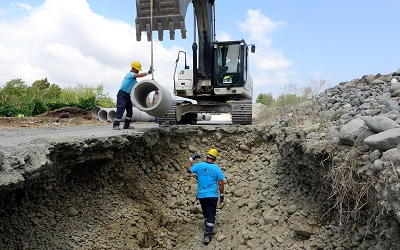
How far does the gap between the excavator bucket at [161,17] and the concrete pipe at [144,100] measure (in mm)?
1133

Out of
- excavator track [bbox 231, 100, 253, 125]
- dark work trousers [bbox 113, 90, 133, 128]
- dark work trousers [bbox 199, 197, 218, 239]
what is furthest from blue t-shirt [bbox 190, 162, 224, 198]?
excavator track [bbox 231, 100, 253, 125]

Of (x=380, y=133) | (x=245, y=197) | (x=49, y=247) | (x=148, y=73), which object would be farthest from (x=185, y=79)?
(x=380, y=133)

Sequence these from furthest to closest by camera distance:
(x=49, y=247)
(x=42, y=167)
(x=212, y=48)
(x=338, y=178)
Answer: (x=212, y=48), (x=49, y=247), (x=42, y=167), (x=338, y=178)

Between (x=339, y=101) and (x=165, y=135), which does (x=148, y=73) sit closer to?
(x=165, y=135)

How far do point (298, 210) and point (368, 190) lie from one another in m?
2.17

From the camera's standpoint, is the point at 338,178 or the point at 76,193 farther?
the point at 76,193

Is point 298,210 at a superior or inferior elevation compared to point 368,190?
inferior

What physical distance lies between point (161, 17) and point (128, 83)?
5.35 feet

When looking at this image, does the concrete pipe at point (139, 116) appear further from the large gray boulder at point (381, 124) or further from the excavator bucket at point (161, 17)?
the large gray boulder at point (381, 124)

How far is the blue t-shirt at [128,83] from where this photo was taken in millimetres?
8336

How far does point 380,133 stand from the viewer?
3928mm

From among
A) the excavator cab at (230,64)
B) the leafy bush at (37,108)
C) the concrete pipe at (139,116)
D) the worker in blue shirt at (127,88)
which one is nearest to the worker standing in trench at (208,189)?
the worker in blue shirt at (127,88)

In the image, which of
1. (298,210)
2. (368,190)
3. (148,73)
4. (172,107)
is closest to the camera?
(368,190)

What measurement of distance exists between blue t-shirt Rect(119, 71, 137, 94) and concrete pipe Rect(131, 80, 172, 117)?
253mm
